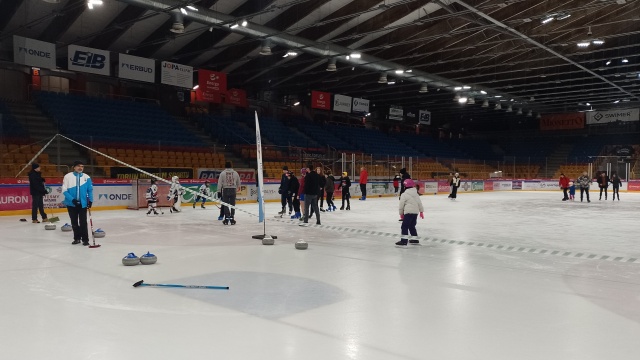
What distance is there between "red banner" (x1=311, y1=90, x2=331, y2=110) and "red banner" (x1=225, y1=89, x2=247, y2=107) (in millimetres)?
4570

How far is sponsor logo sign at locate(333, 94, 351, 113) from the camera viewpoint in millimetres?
31312

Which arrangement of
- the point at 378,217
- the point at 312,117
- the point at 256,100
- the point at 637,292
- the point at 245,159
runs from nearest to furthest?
the point at 637,292
the point at 378,217
the point at 245,159
the point at 256,100
the point at 312,117

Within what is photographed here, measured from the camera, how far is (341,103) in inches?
1240

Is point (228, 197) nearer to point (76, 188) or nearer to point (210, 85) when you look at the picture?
point (76, 188)

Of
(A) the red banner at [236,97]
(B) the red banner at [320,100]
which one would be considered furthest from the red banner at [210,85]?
(B) the red banner at [320,100]

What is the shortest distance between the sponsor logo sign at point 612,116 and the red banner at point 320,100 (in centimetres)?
2559

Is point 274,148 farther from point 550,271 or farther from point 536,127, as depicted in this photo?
point 536,127

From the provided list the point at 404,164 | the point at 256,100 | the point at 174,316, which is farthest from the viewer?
the point at 256,100

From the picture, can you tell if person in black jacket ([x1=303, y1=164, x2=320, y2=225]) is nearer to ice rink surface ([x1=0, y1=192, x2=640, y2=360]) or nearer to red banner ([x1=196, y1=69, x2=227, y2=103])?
ice rink surface ([x1=0, y1=192, x2=640, y2=360])

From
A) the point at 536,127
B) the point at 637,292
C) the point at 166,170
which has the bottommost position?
the point at 637,292

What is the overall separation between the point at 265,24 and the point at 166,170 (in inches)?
307

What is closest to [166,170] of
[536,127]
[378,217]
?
[378,217]

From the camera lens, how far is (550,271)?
6660mm

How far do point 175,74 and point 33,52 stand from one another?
628 cm
